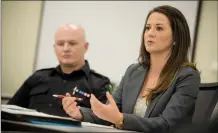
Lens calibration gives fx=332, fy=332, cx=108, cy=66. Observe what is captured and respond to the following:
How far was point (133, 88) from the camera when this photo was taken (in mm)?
1420

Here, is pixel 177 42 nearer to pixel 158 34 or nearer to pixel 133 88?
pixel 158 34

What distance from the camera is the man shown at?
2.15 metres

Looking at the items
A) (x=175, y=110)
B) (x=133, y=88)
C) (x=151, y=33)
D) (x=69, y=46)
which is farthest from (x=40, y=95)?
(x=175, y=110)

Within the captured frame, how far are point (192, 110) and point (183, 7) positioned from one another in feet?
6.19

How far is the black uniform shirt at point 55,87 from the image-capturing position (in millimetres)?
2119

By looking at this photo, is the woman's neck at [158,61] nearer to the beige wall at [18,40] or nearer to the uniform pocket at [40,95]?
the uniform pocket at [40,95]

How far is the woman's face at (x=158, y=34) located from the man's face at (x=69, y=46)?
98 cm

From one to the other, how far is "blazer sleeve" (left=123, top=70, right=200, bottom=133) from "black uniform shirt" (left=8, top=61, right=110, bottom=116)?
→ 35.2 inches

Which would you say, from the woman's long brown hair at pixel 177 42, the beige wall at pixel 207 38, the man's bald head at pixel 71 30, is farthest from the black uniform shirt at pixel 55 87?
the beige wall at pixel 207 38

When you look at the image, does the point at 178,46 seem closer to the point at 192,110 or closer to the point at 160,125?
the point at 192,110

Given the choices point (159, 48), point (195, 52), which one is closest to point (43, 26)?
point (195, 52)

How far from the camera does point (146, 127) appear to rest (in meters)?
1.03

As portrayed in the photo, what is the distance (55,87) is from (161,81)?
3.38ft

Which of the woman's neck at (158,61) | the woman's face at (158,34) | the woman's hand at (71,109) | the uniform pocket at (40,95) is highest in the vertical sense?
the woman's face at (158,34)
